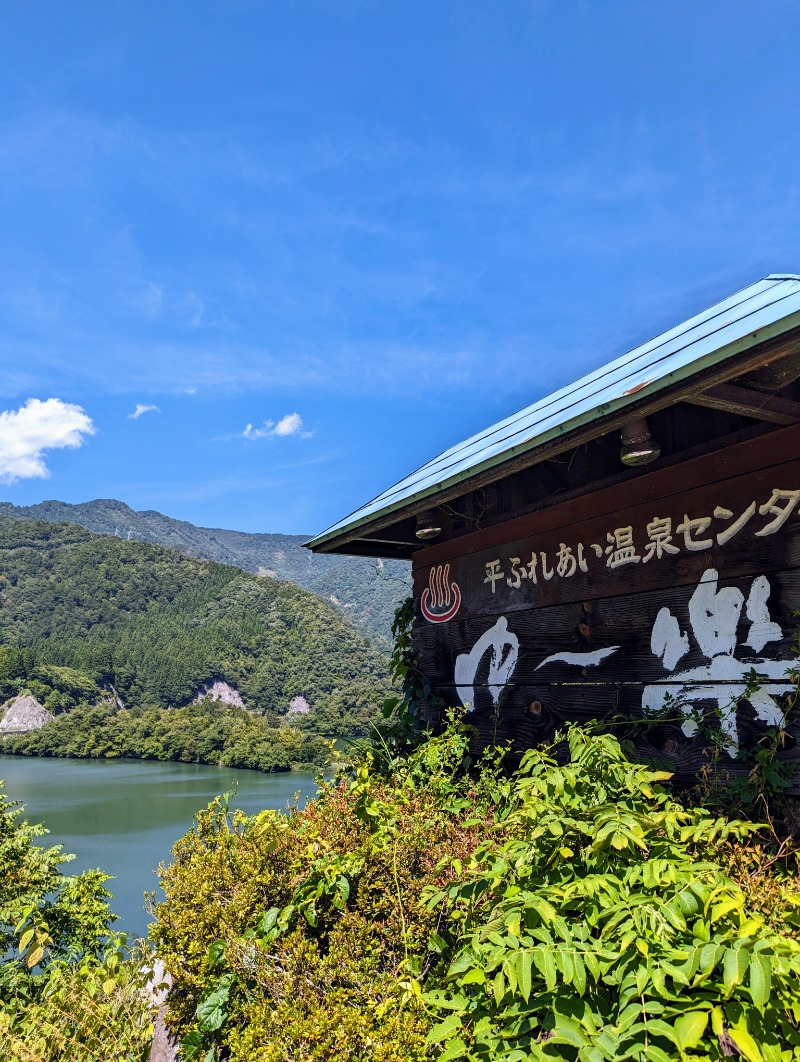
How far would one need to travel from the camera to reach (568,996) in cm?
144

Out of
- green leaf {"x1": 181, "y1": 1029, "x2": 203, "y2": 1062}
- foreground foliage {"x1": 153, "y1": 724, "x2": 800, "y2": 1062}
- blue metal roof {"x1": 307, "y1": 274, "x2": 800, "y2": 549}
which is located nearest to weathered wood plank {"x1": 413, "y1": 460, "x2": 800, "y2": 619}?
blue metal roof {"x1": 307, "y1": 274, "x2": 800, "y2": 549}

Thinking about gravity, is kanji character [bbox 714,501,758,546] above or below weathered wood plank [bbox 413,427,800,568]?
below

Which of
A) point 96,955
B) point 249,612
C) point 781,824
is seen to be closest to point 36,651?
point 249,612

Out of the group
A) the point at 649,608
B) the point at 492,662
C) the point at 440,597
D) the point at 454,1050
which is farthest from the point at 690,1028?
the point at 440,597

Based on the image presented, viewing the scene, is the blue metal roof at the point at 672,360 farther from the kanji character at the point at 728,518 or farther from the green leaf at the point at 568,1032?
the green leaf at the point at 568,1032

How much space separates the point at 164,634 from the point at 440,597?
221ft

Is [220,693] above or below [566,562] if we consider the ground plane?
below

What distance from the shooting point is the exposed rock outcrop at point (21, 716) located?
5012cm

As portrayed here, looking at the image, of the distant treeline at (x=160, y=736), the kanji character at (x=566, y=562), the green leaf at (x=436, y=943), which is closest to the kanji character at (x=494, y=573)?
the kanji character at (x=566, y=562)

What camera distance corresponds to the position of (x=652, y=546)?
2977 millimetres

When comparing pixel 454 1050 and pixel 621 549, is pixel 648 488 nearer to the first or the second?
pixel 621 549

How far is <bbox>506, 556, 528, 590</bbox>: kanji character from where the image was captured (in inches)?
145

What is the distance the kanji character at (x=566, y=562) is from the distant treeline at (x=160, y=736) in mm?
36390

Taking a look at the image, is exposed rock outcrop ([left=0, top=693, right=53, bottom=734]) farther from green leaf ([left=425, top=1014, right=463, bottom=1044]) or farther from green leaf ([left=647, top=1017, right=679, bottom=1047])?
green leaf ([left=647, top=1017, right=679, bottom=1047])
